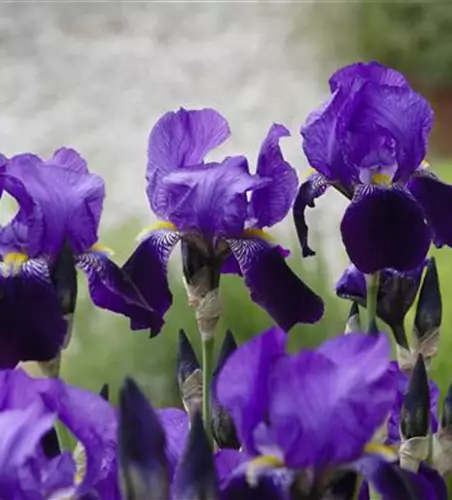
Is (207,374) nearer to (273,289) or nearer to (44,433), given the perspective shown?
(273,289)

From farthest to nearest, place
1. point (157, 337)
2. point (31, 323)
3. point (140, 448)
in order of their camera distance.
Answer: point (157, 337)
point (31, 323)
point (140, 448)

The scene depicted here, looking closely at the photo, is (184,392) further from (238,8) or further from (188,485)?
(238,8)

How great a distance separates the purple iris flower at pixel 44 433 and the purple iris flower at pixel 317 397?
0.07 metres

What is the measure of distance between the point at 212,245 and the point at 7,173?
134mm

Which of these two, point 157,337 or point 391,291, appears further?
point 157,337

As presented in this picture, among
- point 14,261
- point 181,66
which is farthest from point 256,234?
point 181,66

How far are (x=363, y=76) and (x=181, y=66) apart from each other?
303cm

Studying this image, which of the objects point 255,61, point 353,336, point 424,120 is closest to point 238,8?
point 255,61

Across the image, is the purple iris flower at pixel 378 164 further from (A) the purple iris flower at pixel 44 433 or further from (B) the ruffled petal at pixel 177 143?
(A) the purple iris flower at pixel 44 433

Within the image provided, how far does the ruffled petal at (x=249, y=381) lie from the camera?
53 centimetres

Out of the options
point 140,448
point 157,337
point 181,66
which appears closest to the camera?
point 140,448

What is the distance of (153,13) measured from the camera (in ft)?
12.8

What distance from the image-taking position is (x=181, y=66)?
3.73m

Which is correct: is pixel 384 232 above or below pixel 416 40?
below
